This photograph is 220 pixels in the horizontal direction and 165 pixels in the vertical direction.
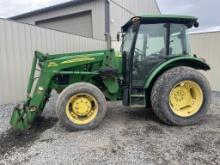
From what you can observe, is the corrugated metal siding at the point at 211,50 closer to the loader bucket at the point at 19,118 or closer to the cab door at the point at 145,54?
the cab door at the point at 145,54

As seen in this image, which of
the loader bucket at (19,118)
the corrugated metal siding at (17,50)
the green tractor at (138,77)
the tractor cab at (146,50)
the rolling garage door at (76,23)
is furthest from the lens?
the rolling garage door at (76,23)

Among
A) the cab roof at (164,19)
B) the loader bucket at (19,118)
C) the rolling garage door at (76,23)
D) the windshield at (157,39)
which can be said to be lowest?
the loader bucket at (19,118)

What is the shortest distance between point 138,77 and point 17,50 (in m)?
3.76

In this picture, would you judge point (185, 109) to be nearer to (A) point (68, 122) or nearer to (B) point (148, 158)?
(B) point (148, 158)

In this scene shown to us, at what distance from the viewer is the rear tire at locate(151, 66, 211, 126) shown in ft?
13.3

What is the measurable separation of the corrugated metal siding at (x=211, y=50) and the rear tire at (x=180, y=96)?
Answer: 4237 millimetres

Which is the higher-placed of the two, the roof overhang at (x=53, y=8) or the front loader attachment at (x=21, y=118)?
the roof overhang at (x=53, y=8)

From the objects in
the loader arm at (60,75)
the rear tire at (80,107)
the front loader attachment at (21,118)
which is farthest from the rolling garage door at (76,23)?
the front loader attachment at (21,118)

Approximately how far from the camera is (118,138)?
11.8 ft

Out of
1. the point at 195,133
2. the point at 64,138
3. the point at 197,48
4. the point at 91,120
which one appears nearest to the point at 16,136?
the point at 64,138

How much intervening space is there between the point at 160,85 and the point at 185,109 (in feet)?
2.31

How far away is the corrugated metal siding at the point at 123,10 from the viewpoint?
39.1 feet

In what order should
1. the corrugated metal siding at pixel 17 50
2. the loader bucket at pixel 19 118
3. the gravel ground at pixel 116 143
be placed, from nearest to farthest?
the gravel ground at pixel 116 143 → the loader bucket at pixel 19 118 → the corrugated metal siding at pixel 17 50

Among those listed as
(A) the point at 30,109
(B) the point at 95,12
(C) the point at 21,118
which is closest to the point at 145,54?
(A) the point at 30,109
